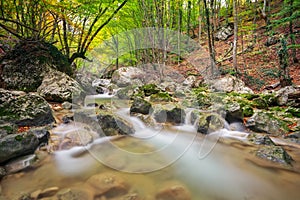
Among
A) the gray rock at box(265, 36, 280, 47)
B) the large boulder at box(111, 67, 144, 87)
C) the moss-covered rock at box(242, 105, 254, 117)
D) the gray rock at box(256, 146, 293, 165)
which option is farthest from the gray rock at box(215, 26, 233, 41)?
the gray rock at box(256, 146, 293, 165)

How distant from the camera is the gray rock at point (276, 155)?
11.0ft

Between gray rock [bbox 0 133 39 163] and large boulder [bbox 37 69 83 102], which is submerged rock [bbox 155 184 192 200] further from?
large boulder [bbox 37 69 83 102]

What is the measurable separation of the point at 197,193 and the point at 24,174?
2.66 metres

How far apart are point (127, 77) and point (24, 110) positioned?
40.7ft

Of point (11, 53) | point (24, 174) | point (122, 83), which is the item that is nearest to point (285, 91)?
point (24, 174)

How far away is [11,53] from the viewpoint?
23.7 feet

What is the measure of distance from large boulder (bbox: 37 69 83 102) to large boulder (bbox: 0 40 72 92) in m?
0.36

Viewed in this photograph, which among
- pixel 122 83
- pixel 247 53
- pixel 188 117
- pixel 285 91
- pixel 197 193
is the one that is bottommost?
pixel 197 193

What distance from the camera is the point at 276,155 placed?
3438mm

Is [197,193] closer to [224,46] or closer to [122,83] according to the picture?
[122,83]

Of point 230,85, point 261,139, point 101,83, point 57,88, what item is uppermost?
point 101,83

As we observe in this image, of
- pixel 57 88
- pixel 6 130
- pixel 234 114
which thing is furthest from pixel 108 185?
pixel 57 88

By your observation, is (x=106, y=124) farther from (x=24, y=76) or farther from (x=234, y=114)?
(x=24, y=76)

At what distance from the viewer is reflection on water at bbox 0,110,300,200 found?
8.82 feet
